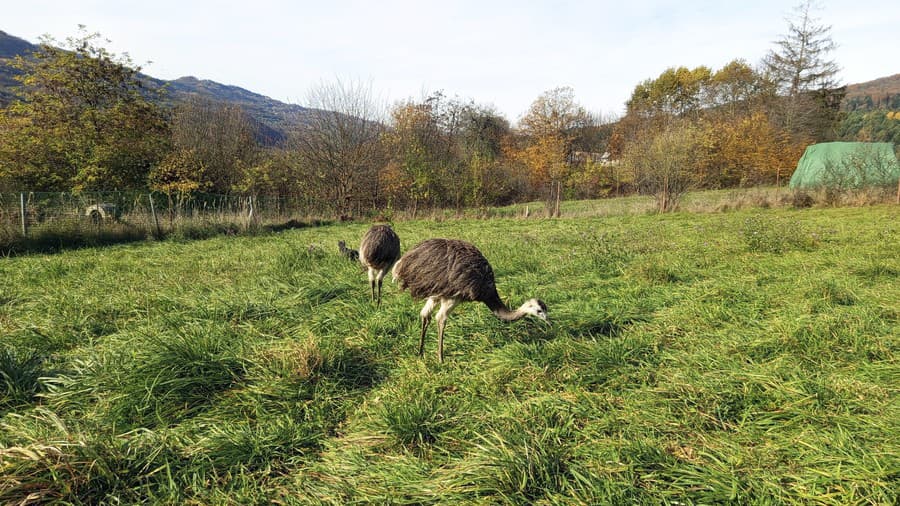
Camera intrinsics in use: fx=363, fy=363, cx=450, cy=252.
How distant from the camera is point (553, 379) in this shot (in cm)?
324

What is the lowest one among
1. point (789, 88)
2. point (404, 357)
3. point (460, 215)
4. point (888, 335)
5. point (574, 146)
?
point (404, 357)

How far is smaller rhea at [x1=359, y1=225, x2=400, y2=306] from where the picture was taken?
226 inches

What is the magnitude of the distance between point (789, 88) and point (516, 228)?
39730mm

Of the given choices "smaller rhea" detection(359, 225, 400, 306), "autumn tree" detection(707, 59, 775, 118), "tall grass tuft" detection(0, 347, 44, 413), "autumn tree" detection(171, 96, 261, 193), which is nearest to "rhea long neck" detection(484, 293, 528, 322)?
"smaller rhea" detection(359, 225, 400, 306)

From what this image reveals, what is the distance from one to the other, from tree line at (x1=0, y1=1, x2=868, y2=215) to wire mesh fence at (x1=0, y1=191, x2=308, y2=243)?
13.5 ft

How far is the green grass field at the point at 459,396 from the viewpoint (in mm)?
2045

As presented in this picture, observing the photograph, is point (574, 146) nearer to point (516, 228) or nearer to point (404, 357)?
point (516, 228)

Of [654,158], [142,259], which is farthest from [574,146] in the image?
[142,259]

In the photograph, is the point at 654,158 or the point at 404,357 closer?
the point at 404,357

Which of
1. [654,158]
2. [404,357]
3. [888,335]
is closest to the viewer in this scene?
[888,335]

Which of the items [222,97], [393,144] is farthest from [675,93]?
[222,97]

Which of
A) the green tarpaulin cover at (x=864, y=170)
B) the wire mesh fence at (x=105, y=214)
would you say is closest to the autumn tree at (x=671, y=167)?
the green tarpaulin cover at (x=864, y=170)

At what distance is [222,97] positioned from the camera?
381ft

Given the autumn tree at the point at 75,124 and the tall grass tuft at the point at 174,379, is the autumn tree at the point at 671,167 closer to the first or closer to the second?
the tall grass tuft at the point at 174,379
